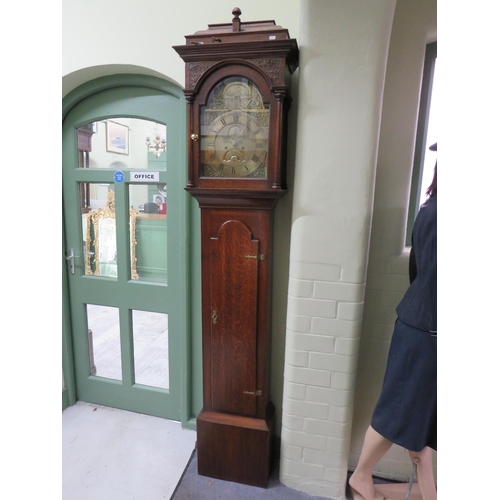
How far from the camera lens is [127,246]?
1.91 meters

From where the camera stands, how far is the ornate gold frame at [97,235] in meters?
1.90

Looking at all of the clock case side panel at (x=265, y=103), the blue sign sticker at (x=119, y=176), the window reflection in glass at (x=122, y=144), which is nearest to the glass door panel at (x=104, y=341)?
the blue sign sticker at (x=119, y=176)

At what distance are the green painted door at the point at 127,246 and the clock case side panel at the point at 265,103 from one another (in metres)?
0.35

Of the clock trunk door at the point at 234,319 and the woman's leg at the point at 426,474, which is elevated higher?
the clock trunk door at the point at 234,319

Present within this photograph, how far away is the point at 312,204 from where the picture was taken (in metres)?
1.34

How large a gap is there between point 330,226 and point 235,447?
3.66 feet

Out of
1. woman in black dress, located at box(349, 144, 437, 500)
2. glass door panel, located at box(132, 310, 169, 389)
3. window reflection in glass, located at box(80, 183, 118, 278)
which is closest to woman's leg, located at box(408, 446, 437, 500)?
woman in black dress, located at box(349, 144, 437, 500)

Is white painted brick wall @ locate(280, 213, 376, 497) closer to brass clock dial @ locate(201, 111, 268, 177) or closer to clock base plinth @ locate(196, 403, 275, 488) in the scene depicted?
clock base plinth @ locate(196, 403, 275, 488)

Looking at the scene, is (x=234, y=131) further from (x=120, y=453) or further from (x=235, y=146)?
(x=120, y=453)

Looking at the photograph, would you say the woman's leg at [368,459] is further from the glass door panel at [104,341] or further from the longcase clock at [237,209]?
the glass door panel at [104,341]

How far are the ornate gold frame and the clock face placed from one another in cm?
72

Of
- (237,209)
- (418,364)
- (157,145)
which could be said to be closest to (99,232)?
(157,145)

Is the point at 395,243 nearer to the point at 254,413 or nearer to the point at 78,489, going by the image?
the point at 254,413

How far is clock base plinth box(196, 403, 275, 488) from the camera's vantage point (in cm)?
154
